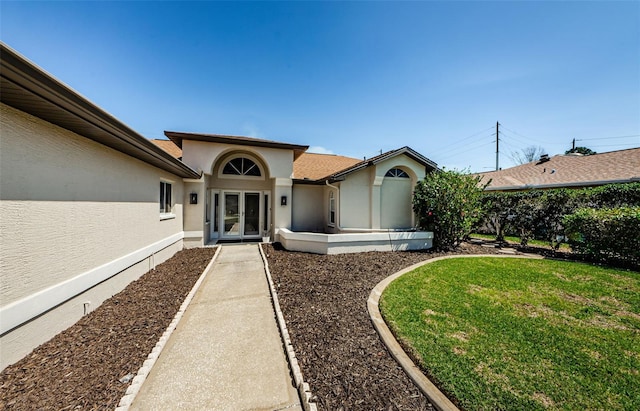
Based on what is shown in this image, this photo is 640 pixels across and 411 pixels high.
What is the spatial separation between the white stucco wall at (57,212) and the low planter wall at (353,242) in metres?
5.39

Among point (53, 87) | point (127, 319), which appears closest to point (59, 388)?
point (127, 319)

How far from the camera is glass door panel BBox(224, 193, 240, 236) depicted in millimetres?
12055

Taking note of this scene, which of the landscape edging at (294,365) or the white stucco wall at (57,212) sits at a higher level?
the white stucco wall at (57,212)

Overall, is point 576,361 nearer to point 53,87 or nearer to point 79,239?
point 53,87

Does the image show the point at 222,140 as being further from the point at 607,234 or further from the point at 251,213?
the point at 607,234

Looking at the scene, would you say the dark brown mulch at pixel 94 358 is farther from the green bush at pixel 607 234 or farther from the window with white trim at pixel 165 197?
the green bush at pixel 607 234

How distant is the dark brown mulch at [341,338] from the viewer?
2701mm

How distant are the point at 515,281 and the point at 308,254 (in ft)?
21.6

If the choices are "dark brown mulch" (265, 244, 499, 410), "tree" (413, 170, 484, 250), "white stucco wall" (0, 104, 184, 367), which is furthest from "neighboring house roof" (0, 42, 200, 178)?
"tree" (413, 170, 484, 250)

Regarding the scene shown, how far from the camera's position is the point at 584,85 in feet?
35.4

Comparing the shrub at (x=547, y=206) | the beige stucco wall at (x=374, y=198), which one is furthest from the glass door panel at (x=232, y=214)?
the shrub at (x=547, y=206)

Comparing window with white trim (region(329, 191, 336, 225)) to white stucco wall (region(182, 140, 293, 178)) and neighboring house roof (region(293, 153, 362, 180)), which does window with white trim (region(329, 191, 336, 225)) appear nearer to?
neighboring house roof (region(293, 153, 362, 180))

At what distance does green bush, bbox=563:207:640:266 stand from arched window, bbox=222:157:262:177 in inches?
568

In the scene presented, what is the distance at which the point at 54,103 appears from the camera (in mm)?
3010
